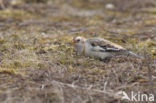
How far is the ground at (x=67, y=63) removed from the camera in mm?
3707

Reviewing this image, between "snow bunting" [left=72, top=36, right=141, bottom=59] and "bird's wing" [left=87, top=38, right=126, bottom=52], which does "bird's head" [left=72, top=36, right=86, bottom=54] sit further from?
"bird's wing" [left=87, top=38, right=126, bottom=52]

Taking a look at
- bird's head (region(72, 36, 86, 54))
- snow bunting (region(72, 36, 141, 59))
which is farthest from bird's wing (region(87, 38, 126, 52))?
bird's head (region(72, 36, 86, 54))

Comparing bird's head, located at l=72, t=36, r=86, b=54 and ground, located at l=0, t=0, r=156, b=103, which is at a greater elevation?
bird's head, located at l=72, t=36, r=86, b=54

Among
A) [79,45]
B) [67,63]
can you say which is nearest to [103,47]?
[79,45]

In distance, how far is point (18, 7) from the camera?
451 inches

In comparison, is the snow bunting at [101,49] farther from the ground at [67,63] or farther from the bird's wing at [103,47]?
the ground at [67,63]

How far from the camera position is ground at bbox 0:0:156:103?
12.2ft

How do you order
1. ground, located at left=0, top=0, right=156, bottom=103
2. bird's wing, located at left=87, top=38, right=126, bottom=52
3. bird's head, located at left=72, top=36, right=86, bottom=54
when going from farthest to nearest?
1. bird's head, located at left=72, top=36, right=86, bottom=54
2. bird's wing, located at left=87, top=38, right=126, bottom=52
3. ground, located at left=0, top=0, right=156, bottom=103

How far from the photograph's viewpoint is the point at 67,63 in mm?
4977

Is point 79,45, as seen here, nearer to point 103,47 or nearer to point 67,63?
point 103,47

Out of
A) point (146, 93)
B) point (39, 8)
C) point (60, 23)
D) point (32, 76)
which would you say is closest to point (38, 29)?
point (60, 23)

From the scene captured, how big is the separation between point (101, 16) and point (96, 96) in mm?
7315

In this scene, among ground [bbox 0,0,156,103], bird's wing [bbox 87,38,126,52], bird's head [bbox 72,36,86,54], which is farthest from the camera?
bird's head [bbox 72,36,86,54]

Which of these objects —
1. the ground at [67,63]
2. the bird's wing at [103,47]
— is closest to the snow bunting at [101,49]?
the bird's wing at [103,47]
